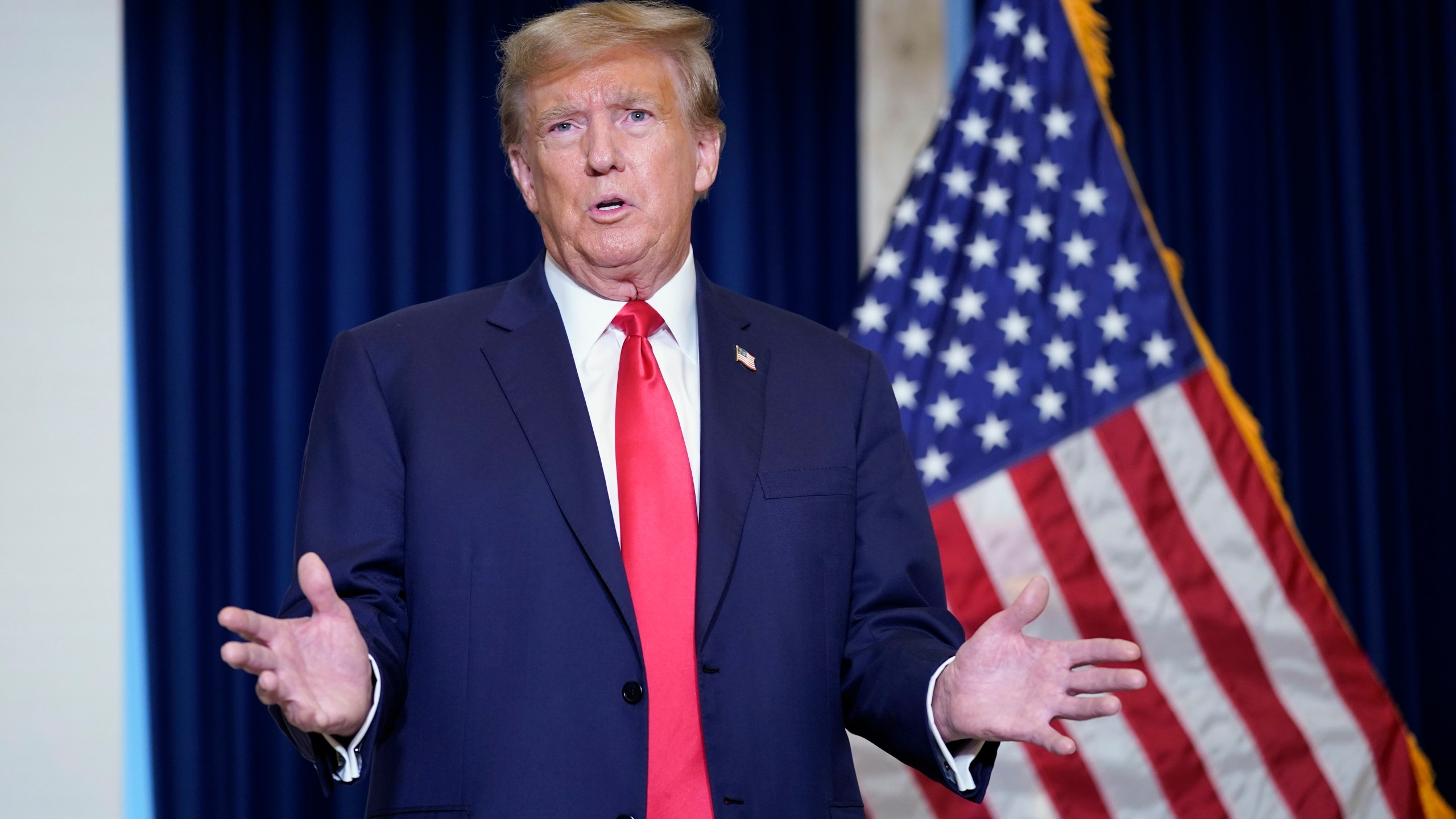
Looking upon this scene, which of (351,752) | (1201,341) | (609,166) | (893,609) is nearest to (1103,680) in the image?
(893,609)

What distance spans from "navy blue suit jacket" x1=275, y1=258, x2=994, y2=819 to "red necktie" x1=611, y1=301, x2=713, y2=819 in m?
0.02

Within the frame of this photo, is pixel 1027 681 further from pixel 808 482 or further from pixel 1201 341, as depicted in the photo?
pixel 1201 341

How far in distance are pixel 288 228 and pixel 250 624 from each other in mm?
2329

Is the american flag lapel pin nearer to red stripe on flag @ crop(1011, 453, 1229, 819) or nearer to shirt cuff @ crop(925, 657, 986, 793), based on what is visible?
shirt cuff @ crop(925, 657, 986, 793)

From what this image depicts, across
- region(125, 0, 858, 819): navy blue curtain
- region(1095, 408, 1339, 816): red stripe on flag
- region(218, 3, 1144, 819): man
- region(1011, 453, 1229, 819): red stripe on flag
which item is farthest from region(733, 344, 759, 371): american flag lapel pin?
region(125, 0, 858, 819): navy blue curtain

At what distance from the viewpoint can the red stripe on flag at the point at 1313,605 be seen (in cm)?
291

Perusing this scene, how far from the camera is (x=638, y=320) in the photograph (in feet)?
5.43

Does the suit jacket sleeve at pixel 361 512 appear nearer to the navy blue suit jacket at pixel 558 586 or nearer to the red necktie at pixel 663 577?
the navy blue suit jacket at pixel 558 586

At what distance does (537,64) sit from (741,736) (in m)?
0.88

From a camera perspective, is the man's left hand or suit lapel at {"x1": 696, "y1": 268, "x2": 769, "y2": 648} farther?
suit lapel at {"x1": 696, "y1": 268, "x2": 769, "y2": 648}

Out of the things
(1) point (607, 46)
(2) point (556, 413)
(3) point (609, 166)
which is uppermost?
(1) point (607, 46)

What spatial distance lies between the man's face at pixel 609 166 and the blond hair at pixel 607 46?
18 mm

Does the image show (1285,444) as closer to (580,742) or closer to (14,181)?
(580,742)

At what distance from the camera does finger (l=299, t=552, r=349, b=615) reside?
123cm
